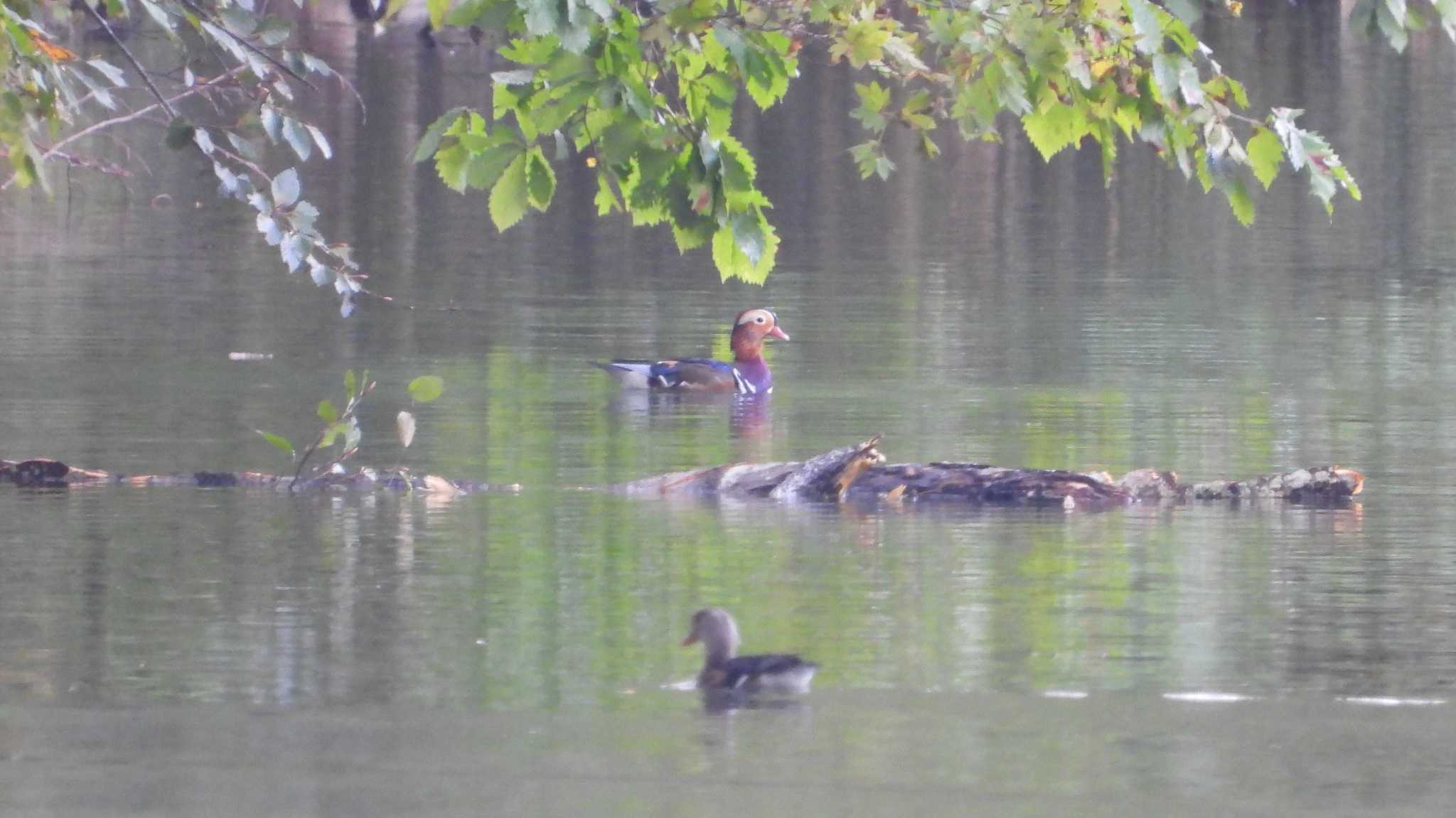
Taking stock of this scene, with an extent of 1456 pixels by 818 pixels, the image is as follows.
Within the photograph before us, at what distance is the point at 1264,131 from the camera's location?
7.52 m

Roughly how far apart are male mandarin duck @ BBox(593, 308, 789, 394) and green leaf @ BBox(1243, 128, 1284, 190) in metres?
10.1

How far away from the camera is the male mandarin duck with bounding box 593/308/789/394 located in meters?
→ 17.7

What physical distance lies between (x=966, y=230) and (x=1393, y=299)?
6.78 meters

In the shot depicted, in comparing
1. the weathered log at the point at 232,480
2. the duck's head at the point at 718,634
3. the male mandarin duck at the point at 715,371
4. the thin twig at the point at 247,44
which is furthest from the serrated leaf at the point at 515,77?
the male mandarin duck at the point at 715,371

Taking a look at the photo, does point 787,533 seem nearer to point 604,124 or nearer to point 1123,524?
point 1123,524

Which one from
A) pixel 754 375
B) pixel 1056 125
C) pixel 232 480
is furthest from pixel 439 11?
pixel 754 375

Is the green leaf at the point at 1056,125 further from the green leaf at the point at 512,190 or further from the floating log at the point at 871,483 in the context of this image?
the floating log at the point at 871,483

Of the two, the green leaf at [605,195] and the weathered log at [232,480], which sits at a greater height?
the green leaf at [605,195]

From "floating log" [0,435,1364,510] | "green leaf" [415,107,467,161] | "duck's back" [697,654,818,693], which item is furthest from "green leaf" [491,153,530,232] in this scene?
"floating log" [0,435,1364,510]

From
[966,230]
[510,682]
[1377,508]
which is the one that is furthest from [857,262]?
[510,682]

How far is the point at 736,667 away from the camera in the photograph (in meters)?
7.98

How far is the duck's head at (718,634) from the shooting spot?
8.13 m

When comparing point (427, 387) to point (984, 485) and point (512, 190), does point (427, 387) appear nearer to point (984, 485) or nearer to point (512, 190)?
point (984, 485)

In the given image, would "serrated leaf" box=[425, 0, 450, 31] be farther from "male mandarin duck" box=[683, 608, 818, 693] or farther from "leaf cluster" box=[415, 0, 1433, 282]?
"male mandarin duck" box=[683, 608, 818, 693]
